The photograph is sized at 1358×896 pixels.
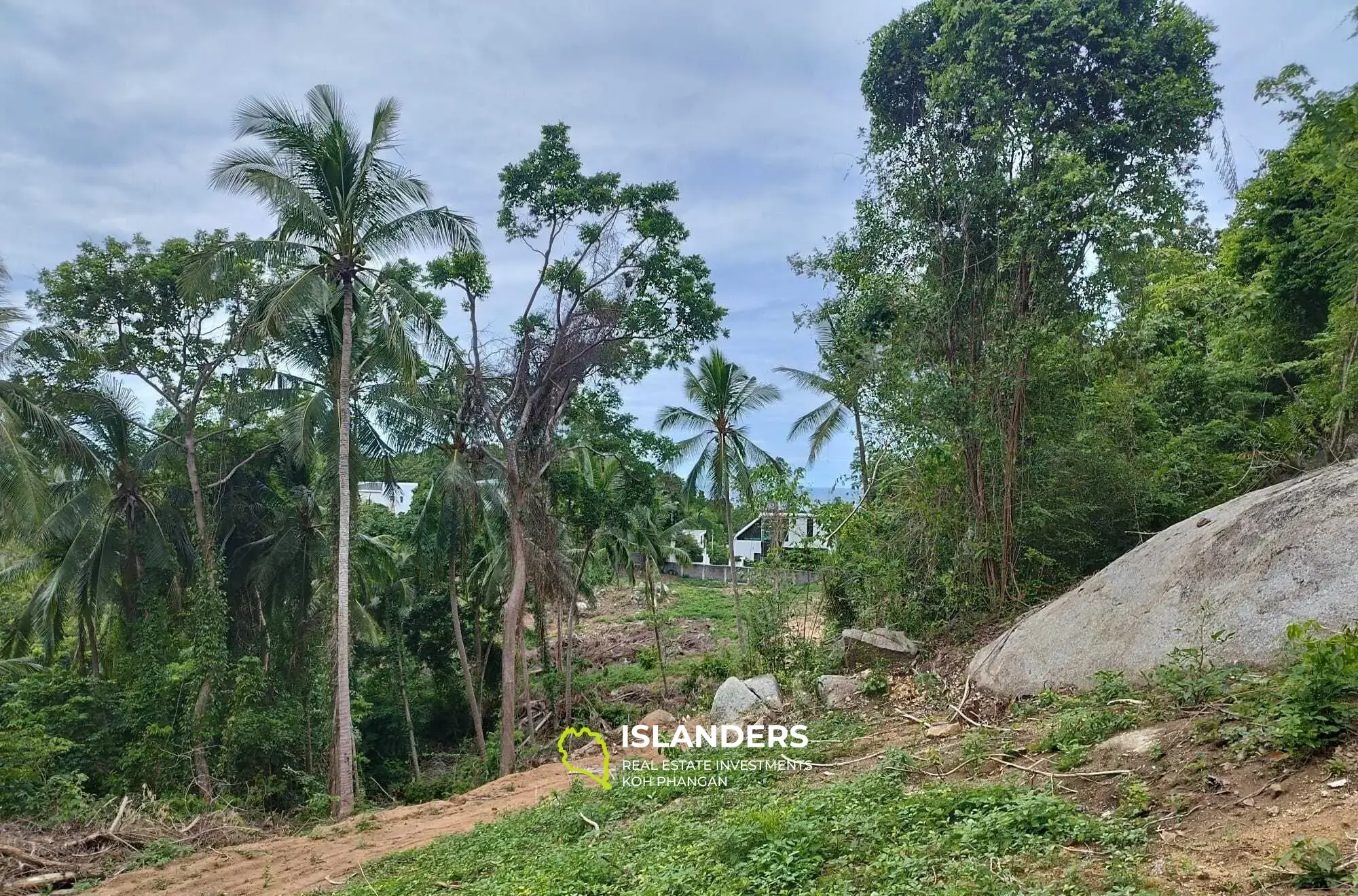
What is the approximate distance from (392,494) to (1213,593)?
52.5 ft

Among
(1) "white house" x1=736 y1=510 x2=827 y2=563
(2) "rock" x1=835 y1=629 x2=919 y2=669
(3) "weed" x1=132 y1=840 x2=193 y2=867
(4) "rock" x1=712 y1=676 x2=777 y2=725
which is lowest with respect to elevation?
(3) "weed" x1=132 y1=840 x2=193 y2=867

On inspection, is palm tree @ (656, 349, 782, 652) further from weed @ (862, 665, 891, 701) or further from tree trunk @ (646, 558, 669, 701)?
weed @ (862, 665, 891, 701)

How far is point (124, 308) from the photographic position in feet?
46.0

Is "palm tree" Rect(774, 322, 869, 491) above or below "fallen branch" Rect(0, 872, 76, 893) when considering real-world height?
above

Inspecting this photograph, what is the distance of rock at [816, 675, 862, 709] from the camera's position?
7.86 m

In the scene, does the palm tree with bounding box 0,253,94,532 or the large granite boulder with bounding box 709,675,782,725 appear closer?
the large granite boulder with bounding box 709,675,782,725

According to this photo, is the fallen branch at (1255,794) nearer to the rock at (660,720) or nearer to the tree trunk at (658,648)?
the rock at (660,720)

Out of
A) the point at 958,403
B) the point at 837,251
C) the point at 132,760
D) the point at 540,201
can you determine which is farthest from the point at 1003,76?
the point at 132,760

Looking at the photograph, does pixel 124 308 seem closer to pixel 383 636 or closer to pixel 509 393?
pixel 509 393

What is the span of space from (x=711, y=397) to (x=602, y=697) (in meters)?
9.13

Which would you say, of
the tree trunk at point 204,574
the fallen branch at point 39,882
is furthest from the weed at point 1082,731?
the tree trunk at point 204,574

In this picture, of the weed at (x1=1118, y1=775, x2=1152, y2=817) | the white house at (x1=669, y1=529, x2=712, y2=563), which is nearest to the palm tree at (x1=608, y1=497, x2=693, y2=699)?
the white house at (x1=669, y1=529, x2=712, y2=563)

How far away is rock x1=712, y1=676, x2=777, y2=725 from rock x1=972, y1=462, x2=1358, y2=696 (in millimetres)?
2531

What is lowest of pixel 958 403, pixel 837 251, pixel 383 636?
pixel 383 636
